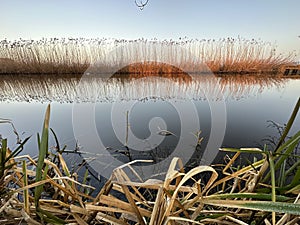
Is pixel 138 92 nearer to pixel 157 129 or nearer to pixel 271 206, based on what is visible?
pixel 157 129

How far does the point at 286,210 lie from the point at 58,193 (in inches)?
10.3

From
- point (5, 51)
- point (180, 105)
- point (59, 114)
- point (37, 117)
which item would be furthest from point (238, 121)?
point (5, 51)

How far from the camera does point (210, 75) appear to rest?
5.00 metres

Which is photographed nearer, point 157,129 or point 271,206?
point 271,206

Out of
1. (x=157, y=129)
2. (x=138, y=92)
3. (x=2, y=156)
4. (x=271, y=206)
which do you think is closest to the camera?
(x=271, y=206)

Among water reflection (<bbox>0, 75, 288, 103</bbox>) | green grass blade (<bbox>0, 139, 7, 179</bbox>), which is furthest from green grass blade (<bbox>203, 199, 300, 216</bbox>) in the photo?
Result: water reflection (<bbox>0, 75, 288, 103</bbox>)

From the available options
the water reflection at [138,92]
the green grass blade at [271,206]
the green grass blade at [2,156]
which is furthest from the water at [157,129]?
the green grass blade at [271,206]

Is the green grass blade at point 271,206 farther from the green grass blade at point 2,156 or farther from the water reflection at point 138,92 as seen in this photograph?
the water reflection at point 138,92

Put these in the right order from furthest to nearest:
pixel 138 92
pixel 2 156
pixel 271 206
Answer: pixel 138 92, pixel 2 156, pixel 271 206

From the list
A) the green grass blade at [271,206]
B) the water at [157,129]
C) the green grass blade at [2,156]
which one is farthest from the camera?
the water at [157,129]

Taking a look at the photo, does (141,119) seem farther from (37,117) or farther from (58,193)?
(58,193)

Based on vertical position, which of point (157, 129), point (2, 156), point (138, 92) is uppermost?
point (2, 156)

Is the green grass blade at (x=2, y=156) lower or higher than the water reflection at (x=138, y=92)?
higher

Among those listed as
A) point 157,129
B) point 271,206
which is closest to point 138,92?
point 157,129
